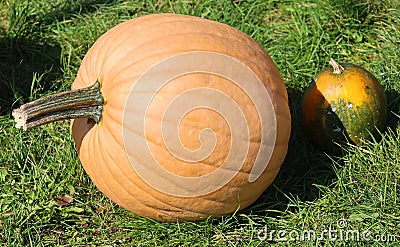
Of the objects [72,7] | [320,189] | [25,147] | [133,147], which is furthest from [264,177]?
[72,7]

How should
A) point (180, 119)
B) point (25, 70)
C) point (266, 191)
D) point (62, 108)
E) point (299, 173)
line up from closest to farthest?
point (180, 119), point (62, 108), point (266, 191), point (299, 173), point (25, 70)

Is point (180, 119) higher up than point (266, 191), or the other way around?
point (180, 119)

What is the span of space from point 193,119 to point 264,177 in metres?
0.54

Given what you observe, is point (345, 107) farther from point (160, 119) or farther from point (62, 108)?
point (62, 108)

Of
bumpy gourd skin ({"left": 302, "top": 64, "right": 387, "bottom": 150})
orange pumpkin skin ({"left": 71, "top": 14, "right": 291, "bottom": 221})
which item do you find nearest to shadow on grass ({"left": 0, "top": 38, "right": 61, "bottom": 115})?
orange pumpkin skin ({"left": 71, "top": 14, "right": 291, "bottom": 221})

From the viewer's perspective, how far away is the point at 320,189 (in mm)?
3523

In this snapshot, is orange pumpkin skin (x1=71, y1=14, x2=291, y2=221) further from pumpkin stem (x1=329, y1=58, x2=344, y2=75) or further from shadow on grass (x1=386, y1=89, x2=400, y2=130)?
shadow on grass (x1=386, y1=89, x2=400, y2=130)

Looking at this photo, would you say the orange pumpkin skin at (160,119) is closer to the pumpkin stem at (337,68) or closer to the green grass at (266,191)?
the green grass at (266,191)

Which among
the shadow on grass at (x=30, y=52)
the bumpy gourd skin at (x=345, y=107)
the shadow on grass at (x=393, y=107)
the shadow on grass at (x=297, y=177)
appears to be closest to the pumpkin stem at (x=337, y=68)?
the bumpy gourd skin at (x=345, y=107)

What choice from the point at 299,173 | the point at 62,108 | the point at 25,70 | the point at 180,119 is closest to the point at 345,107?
the point at 299,173

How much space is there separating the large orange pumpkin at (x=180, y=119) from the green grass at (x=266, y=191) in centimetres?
24

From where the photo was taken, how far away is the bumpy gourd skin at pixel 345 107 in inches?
143

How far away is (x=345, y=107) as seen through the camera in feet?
11.9

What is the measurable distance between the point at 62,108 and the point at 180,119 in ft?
2.06
